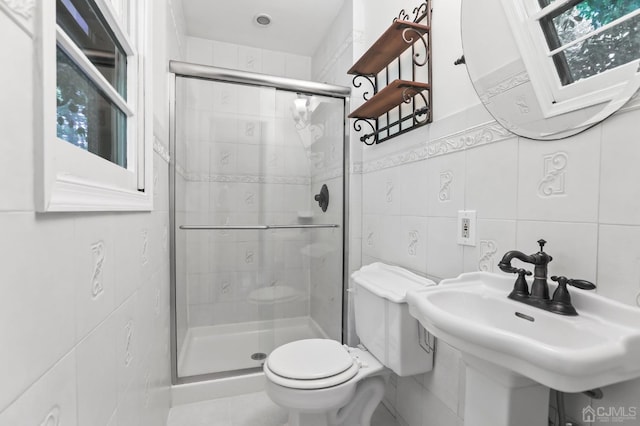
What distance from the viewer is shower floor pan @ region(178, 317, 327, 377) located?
183 centimetres

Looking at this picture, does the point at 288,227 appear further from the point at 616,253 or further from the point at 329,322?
the point at 616,253

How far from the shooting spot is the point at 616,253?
27.4 inches

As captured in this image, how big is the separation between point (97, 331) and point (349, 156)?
163cm

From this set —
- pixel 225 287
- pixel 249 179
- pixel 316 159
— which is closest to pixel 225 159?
pixel 249 179

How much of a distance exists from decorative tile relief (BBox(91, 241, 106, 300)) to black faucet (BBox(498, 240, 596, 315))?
979 mm

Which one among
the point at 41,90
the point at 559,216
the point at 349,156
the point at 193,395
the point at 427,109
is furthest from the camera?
the point at 349,156

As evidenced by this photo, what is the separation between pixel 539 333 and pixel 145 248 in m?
1.24

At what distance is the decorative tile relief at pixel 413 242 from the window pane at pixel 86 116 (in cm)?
120

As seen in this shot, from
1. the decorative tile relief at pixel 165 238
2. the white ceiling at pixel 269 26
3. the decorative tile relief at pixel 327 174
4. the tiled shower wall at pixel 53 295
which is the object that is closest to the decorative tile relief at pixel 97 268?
the tiled shower wall at pixel 53 295

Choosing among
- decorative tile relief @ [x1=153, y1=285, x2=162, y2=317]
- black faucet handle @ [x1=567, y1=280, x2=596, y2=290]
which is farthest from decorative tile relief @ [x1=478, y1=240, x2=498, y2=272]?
decorative tile relief @ [x1=153, y1=285, x2=162, y2=317]

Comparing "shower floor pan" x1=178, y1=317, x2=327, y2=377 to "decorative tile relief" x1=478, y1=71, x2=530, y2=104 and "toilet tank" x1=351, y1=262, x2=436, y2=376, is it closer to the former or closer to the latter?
"toilet tank" x1=351, y1=262, x2=436, y2=376

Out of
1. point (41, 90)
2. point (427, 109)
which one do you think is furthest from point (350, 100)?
point (41, 90)

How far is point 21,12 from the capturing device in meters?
0.36

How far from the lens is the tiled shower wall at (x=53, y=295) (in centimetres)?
34
